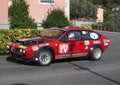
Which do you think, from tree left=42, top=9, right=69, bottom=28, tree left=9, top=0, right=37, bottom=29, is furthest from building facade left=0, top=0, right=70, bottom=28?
tree left=42, top=9, right=69, bottom=28

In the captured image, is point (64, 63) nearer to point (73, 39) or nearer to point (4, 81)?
point (73, 39)

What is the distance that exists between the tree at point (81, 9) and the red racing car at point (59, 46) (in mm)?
55562

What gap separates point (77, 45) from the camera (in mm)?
16500

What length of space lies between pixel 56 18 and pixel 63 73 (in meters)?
10.9

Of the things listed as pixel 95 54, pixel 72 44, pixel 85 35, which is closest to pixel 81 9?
pixel 95 54

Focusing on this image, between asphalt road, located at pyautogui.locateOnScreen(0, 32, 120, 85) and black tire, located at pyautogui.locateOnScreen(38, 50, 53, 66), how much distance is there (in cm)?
24

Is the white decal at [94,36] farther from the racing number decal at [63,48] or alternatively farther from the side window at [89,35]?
the racing number decal at [63,48]

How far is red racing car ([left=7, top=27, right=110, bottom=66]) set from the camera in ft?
49.0

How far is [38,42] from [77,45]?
2013mm

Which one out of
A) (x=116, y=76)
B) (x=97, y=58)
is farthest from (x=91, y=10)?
(x=116, y=76)

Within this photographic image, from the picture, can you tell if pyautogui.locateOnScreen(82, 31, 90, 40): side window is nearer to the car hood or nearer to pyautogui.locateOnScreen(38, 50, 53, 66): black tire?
the car hood

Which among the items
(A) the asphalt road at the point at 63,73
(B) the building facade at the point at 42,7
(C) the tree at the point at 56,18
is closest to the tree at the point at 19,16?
(B) the building facade at the point at 42,7

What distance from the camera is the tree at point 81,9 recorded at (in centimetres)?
7312

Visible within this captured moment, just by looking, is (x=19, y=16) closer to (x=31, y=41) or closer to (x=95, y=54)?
(x=95, y=54)
